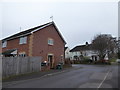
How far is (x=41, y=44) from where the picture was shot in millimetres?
23203

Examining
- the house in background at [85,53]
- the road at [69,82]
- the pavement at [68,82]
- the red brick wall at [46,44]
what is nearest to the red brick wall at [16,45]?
the red brick wall at [46,44]

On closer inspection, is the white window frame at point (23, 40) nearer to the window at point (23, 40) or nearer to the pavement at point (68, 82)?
the window at point (23, 40)

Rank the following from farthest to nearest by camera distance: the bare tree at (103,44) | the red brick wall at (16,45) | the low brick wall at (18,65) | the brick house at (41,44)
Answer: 1. the bare tree at (103,44)
2. the red brick wall at (16,45)
3. the brick house at (41,44)
4. the low brick wall at (18,65)

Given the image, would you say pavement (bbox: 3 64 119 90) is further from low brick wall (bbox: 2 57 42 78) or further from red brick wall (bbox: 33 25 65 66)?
red brick wall (bbox: 33 25 65 66)

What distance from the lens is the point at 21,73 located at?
16.0 metres

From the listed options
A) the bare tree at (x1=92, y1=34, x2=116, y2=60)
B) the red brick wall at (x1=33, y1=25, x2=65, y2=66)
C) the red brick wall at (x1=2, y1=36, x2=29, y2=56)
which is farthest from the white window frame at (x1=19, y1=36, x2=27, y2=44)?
the bare tree at (x1=92, y1=34, x2=116, y2=60)

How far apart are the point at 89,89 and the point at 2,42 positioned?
24957 millimetres

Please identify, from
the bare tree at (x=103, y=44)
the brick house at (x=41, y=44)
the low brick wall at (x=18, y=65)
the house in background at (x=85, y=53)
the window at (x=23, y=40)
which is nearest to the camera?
the low brick wall at (x=18, y=65)

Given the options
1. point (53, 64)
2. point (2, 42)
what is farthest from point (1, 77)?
point (2, 42)

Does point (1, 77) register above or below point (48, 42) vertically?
below

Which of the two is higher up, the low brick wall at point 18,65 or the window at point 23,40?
the window at point 23,40

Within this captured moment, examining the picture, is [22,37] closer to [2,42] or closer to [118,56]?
[2,42]

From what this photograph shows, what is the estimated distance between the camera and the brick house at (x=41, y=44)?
22.1 meters

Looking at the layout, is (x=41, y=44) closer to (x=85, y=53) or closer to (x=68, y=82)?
(x=68, y=82)
